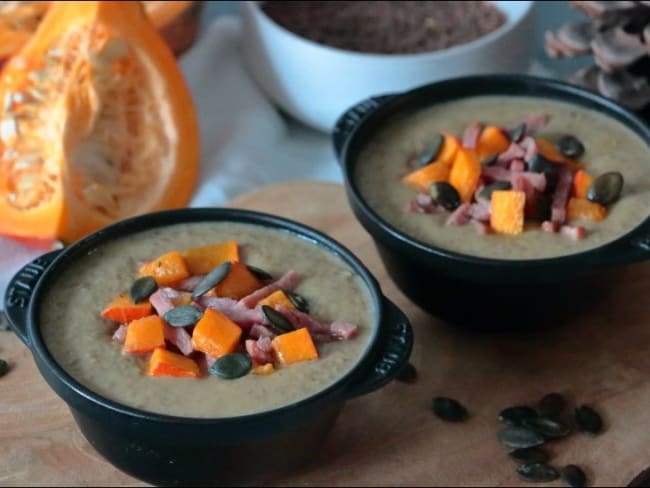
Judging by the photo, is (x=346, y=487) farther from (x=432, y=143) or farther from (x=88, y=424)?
(x=432, y=143)

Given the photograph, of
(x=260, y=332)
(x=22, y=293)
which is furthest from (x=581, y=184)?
(x=22, y=293)

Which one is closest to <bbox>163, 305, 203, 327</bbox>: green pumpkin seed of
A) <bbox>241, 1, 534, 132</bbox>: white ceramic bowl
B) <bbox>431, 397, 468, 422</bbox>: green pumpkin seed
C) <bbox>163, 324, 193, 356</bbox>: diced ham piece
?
<bbox>163, 324, 193, 356</bbox>: diced ham piece

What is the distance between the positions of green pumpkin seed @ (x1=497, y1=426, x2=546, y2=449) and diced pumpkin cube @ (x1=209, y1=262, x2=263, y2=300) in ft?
0.74

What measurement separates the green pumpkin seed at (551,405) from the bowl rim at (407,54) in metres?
0.47

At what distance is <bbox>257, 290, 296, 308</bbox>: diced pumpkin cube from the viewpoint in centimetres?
88

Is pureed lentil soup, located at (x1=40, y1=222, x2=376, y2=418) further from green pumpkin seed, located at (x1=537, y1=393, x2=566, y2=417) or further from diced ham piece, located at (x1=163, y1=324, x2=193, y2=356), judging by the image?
green pumpkin seed, located at (x1=537, y1=393, x2=566, y2=417)

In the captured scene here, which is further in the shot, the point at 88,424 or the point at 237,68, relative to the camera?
the point at 237,68

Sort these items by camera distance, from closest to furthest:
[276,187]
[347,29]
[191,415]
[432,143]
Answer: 1. [191,415]
2. [432,143]
3. [276,187]
4. [347,29]

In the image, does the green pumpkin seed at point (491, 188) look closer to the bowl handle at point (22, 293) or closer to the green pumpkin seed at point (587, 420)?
the green pumpkin seed at point (587, 420)

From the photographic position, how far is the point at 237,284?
0.91 metres

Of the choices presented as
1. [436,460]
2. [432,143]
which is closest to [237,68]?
[432,143]

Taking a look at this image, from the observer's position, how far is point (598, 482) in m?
0.88

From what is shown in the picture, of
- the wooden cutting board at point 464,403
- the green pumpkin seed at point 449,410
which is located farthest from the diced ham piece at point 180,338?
the green pumpkin seed at point 449,410

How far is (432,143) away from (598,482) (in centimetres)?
36
